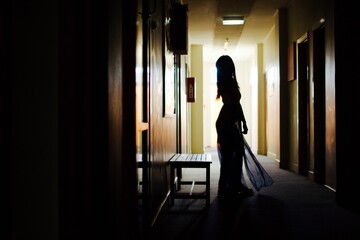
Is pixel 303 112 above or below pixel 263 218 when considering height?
above

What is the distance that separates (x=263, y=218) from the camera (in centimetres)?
336

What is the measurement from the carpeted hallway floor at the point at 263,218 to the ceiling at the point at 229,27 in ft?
12.4

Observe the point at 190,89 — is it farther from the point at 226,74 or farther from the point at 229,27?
the point at 226,74

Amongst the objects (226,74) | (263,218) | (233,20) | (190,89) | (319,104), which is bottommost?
(263,218)

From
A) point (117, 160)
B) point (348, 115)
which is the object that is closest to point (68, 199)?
point (117, 160)

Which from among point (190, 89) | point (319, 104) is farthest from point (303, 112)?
point (190, 89)

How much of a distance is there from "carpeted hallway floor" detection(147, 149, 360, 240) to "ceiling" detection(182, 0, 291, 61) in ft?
12.4

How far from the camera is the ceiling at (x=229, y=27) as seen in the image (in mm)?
7082

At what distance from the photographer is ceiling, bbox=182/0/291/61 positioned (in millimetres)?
7082

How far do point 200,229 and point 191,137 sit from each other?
24.8ft

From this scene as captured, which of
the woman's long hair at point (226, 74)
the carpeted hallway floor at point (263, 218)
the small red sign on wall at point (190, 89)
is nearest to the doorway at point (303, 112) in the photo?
the carpeted hallway floor at point (263, 218)

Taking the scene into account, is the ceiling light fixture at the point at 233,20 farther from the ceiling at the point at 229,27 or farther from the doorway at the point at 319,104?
the doorway at the point at 319,104

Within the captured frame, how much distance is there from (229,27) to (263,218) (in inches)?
240

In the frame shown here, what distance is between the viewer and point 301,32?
248 inches
